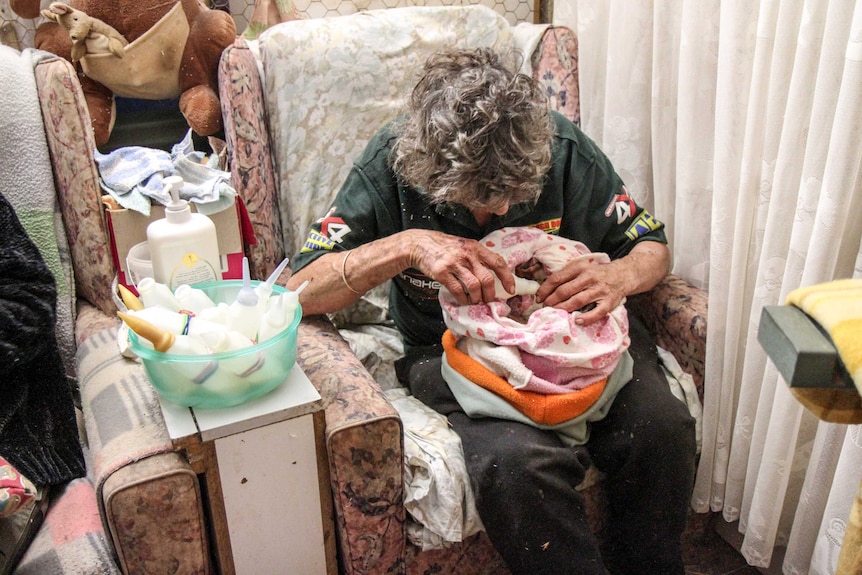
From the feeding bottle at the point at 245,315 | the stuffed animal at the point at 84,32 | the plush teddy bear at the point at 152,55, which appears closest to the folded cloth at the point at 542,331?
the feeding bottle at the point at 245,315

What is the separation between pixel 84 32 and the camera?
154 cm

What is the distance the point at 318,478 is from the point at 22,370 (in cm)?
52

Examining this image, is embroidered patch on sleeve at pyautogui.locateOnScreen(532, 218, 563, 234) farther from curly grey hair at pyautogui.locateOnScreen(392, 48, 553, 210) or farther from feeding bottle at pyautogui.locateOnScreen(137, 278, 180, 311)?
feeding bottle at pyautogui.locateOnScreen(137, 278, 180, 311)

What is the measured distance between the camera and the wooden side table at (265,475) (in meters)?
1.04

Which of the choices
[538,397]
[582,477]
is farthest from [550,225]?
[582,477]

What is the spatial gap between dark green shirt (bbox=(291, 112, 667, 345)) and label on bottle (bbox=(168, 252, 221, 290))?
0.19 m

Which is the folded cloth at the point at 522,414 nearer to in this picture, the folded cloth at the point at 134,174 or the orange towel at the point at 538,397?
the orange towel at the point at 538,397

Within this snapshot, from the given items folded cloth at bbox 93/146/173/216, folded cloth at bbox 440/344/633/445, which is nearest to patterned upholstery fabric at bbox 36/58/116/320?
folded cloth at bbox 93/146/173/216

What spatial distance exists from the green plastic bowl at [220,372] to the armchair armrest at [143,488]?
74 mm

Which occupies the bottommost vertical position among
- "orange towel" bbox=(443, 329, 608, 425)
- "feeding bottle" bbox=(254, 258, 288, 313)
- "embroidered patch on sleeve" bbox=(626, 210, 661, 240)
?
"orange towel" bbox=(443, 329, 608, 425)

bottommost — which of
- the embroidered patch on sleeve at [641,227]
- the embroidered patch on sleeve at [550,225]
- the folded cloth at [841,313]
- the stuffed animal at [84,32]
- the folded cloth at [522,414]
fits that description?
the folded cloth at [522,414]

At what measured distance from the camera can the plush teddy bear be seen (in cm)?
159

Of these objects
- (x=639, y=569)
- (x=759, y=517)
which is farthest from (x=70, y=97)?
(x=759, y=517)

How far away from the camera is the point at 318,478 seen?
115cm
